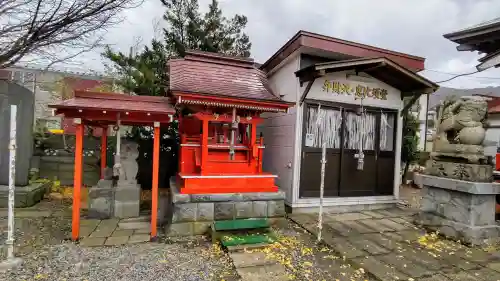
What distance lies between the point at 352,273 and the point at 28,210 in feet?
21.4

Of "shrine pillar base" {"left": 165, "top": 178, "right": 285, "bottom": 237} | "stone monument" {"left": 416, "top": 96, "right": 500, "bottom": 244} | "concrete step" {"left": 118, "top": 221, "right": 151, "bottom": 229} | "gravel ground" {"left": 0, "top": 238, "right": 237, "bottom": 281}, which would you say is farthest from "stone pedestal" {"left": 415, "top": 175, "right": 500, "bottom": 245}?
"concrete step" {"left": 118, "top": 221, "right": 151, "bottom": 229}

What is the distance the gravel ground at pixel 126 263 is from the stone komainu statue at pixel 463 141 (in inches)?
170

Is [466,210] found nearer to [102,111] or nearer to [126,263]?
[126,263]

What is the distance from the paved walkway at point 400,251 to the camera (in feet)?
11.1

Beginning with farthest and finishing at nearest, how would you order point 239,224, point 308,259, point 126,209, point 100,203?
point 126,209 → point 100,203 → point 239,224 → point 308,259

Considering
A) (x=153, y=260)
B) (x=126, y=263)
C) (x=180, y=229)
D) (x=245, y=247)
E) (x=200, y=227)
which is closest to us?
(x=126, y=263)

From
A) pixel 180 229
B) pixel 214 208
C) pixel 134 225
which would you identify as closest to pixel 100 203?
pixel 134 225

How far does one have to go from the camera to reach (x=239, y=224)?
439 centimetres

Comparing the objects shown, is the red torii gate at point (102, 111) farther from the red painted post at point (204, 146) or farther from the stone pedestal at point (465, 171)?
the stone pedestal at point (465, 171)

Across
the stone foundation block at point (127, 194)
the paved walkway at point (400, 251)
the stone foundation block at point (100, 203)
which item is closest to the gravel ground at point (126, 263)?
the stone foundation block at point (100, 203)

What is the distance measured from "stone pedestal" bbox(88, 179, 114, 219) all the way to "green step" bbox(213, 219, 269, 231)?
241cm

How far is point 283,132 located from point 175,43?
458 centimetres

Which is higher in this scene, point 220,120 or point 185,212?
point 220,120

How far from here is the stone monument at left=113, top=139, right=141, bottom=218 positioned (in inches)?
213
